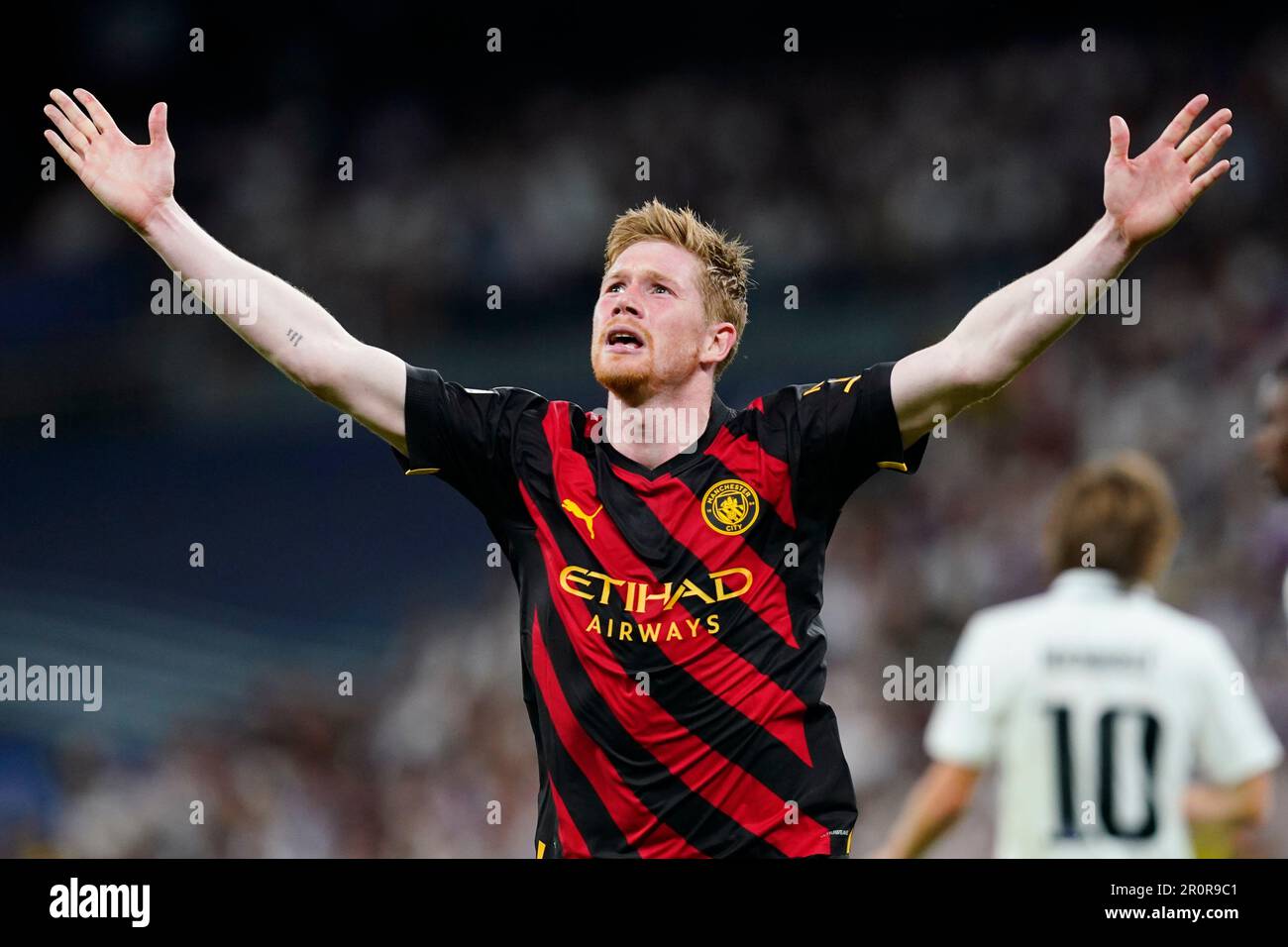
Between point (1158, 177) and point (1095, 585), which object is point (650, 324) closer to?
point (1158, 177)

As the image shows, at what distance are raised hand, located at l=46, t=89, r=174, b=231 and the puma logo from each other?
158 cm

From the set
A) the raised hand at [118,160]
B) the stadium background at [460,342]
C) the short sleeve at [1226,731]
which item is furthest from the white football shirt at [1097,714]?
A: the stadium background at [460,342]

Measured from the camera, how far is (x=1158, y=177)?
456cm

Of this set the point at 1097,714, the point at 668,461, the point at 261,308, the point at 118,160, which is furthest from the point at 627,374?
the point at 1097,714

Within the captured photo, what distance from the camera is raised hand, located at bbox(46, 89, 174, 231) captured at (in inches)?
195

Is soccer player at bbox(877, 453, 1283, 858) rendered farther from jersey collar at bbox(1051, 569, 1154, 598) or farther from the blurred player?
the blurred player

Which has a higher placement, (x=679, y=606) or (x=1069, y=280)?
(x=1069, y=280)

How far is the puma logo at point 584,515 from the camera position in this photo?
477 cm

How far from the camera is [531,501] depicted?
15.9 ft

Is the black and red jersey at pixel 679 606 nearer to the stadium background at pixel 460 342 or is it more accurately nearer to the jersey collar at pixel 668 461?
the jersey collar at pixel 668 461

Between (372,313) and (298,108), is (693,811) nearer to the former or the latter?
(372,313)

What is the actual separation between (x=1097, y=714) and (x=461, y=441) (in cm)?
223

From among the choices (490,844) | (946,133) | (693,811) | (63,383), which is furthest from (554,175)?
(693,811)
